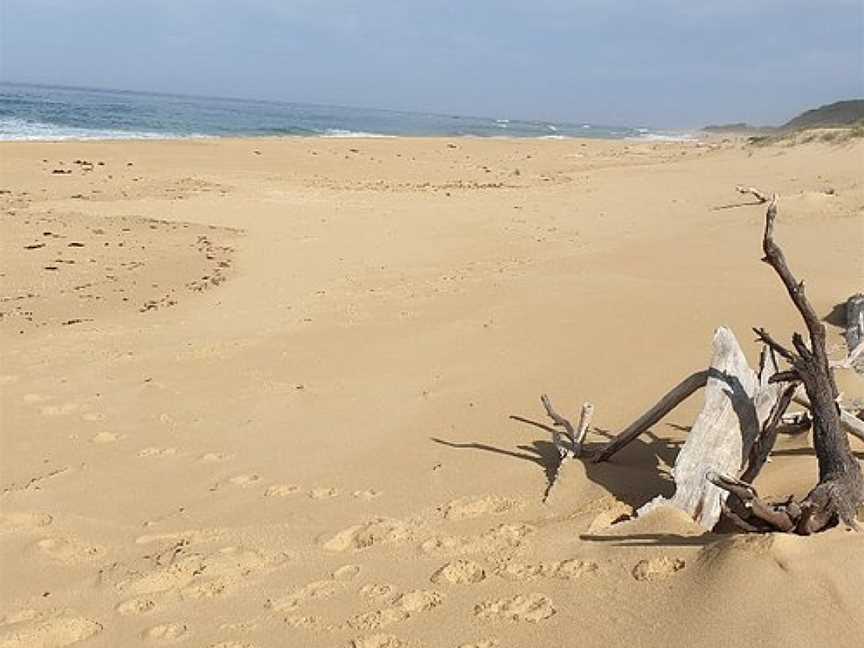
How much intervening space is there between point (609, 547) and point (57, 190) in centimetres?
1347

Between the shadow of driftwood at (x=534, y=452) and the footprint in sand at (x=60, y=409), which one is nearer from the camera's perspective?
the shadow of driftwood at (x=534, y=452)

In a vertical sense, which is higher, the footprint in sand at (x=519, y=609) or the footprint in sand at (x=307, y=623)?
the footprint in sand at (x=519, y=609)

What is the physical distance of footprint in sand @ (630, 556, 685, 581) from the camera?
2883 millimetres

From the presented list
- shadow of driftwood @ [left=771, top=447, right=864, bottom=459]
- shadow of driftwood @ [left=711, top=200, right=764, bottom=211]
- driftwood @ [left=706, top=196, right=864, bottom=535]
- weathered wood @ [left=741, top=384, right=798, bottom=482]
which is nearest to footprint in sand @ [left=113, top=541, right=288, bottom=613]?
driftwood @ [left=706, top=196, right=864, bottom=535]

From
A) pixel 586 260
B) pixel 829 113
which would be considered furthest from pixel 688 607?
pixel 829 113

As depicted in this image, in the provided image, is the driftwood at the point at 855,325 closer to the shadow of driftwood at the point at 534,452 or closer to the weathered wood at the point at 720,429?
the weathered wood at the point at 720,429

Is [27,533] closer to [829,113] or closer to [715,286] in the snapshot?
[715,286]

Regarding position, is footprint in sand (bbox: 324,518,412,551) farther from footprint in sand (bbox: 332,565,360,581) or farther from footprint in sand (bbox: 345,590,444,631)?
footprint in sand (bbox: 345,590,444,631)

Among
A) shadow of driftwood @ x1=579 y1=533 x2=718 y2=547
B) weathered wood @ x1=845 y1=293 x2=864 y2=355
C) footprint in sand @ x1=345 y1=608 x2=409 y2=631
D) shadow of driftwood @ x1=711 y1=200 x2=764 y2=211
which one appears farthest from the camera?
shadow of driftwood @ x1=711 y1=200 x2=764 y2=211

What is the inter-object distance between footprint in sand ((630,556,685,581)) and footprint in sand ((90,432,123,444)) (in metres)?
3.16

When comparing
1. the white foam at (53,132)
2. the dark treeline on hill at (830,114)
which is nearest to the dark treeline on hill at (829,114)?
the dark treeline on hill at (830,114)

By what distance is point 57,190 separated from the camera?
14312mm

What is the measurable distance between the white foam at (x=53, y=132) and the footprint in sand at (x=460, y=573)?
24.7m

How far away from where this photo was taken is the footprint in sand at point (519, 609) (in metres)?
2.84
